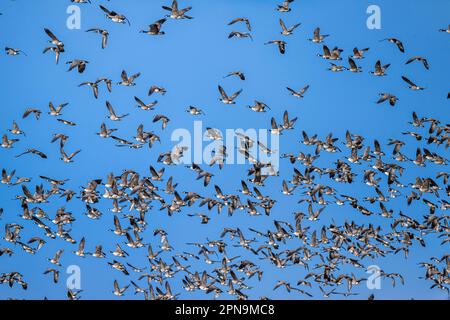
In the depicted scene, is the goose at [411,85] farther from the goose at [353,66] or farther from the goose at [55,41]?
the goose at [55,41]

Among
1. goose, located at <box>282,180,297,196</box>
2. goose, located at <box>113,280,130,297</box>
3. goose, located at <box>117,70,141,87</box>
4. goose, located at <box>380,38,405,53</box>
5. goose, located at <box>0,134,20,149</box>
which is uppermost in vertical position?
goose, located at <box>380,38,405,53</box>

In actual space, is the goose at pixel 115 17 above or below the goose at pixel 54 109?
above

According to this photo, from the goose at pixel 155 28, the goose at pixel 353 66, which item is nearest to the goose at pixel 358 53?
the goose at pixel 353 66

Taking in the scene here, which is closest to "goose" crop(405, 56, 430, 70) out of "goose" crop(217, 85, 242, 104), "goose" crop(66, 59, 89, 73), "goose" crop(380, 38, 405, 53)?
"goose" crop(380, 38, 405, 53)

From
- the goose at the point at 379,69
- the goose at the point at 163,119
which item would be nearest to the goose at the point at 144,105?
the goose at the point at 163,119

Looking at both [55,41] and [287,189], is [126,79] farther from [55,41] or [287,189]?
[287,189]

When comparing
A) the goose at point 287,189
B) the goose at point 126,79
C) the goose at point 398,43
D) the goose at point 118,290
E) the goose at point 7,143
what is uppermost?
Result: the goose at point 398,43

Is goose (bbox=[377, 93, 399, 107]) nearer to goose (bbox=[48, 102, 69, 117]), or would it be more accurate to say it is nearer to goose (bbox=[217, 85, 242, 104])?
goose (bbox=[217, 85, 242, 104])

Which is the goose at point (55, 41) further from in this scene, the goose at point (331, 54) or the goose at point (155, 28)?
the goose at point (331, 54)

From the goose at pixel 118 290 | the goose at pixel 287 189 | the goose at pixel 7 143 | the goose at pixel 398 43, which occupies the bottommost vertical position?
the goose at pixel 118 290

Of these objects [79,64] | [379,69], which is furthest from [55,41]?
[379,69]
